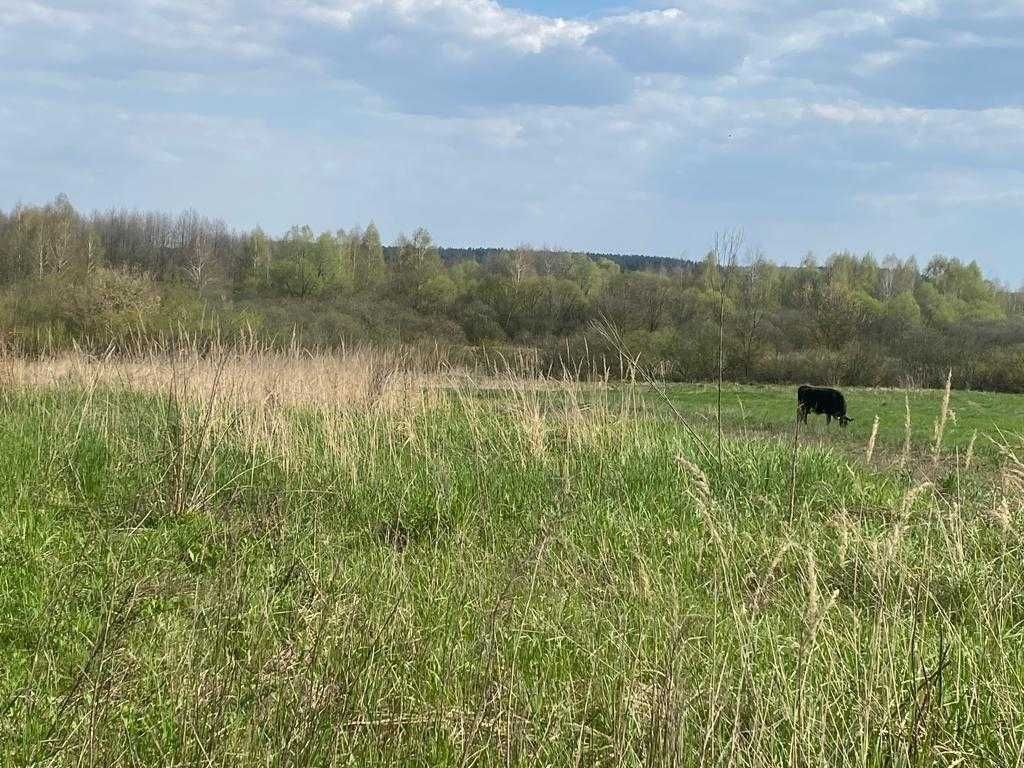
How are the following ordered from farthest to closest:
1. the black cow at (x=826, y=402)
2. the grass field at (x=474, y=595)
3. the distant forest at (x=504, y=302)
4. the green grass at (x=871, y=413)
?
1. the distant forest at (x=504, y=302)
2. the black cow at (x=826, y=402)
3. the green grass at (x=871, y=413)
4. the grass field at (x=474, y=595)

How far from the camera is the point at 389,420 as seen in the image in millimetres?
7934

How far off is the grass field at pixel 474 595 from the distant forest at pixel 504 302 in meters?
9.89

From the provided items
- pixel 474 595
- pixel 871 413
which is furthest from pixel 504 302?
pixel 474 595

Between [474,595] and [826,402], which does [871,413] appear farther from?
[474,595]

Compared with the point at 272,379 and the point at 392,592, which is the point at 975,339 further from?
the point at 392,592

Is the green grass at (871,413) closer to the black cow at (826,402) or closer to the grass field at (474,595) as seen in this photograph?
the black cow at (826,402)

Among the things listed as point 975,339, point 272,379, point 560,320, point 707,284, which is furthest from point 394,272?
point 272,379

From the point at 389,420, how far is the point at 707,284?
47691 millimetres

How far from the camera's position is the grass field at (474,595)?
2.35 meters

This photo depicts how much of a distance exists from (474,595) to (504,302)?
47863 mm

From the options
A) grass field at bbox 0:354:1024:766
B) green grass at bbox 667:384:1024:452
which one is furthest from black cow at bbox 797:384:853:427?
grass field at bbox 0:354:1024:766

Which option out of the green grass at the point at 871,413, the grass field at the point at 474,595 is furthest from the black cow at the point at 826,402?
the grass field at the point at 474,595

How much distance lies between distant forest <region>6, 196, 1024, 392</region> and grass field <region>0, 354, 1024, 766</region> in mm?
9892

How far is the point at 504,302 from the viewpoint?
51.3m
